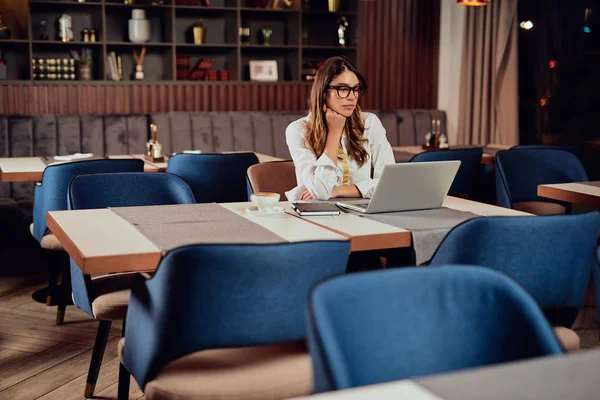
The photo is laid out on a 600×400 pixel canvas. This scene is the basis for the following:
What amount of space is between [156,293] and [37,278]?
3.37 m

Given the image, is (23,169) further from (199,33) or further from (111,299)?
(199,33)

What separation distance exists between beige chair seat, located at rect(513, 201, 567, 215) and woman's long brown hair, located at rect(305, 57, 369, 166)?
149 cm

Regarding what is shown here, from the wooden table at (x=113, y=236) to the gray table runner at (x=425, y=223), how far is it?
0.25 m

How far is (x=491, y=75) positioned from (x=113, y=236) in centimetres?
539

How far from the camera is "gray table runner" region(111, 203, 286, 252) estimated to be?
92.5 inches

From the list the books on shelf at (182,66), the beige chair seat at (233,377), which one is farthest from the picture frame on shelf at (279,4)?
the beige chair seat at (233,377)

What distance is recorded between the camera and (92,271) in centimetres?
212

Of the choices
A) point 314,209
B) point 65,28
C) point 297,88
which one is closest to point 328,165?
point 314,209

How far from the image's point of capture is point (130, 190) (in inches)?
127

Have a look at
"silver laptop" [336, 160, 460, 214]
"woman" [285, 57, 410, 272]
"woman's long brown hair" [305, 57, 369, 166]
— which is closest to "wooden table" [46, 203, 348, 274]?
"silver laptop" [336, 160, 460, 214]

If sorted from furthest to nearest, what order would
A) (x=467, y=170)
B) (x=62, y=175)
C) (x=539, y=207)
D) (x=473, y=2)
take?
1. (x=473, y=2)
2. (x=467, y=170)
3. (x=539, y=207)
4. (x=62, y=175)

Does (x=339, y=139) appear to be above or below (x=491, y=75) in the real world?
below

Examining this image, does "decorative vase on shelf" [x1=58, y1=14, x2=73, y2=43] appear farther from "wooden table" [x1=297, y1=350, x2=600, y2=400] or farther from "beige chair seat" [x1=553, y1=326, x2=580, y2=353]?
"wooden table" [x1=297, y1=350, x2=600, y2=400]

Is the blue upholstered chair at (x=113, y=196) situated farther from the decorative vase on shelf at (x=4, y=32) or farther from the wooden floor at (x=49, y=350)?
the decorative vase on shelf at (x=4, y=32)
